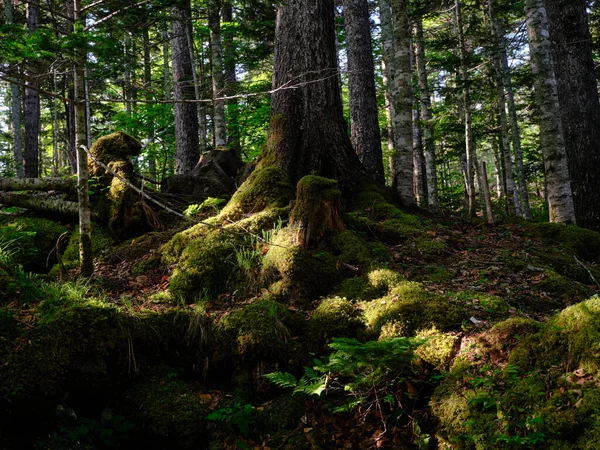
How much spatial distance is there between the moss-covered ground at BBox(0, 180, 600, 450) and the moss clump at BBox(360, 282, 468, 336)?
0.05 ft

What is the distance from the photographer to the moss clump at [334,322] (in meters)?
3.80

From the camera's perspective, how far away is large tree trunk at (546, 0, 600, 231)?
8242 mm

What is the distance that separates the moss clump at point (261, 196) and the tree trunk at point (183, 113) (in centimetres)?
620

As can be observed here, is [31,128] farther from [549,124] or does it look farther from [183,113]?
[549,124]

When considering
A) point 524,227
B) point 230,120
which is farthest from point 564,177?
point 230,120

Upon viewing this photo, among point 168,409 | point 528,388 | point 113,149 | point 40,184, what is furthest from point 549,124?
point 40,184

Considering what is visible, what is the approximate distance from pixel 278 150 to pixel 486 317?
386 centimetres

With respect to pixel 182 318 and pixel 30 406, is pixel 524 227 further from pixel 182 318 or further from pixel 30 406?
pixel 30 406

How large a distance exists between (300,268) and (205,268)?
42.7 inches

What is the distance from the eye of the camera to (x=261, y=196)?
5.64 m

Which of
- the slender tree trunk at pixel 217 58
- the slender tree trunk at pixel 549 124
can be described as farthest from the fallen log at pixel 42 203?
the slender tree trunk at pixel 549 124

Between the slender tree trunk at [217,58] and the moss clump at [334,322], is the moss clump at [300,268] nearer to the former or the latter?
the moss clump at [334,322]

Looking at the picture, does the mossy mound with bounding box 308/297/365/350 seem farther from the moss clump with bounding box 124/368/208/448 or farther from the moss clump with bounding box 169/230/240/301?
the moss clump with bounding box 169/230/240/301

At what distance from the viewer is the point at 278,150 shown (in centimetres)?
634
